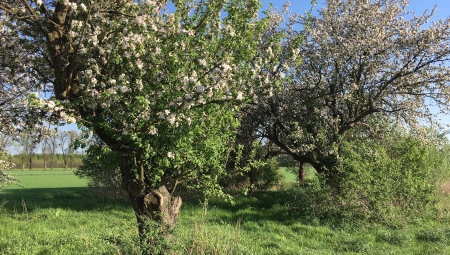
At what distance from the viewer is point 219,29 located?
6.03m

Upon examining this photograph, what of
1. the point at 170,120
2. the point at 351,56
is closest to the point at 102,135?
the point at 170,120

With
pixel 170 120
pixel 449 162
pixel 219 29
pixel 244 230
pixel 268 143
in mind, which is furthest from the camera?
pixel 449 162

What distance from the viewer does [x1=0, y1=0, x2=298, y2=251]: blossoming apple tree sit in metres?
5.16

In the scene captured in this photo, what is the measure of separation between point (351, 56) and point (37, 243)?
1215cm

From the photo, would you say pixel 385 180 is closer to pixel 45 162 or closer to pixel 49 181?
pixel 49 181

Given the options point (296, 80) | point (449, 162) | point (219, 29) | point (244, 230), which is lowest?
point (244, 230)

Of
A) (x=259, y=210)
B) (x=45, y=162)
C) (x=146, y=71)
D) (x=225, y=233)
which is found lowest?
(x=259, y=210)

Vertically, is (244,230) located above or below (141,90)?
below

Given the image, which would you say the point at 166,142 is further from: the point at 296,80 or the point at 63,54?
the point at 296,80

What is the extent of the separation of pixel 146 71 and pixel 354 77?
10.3m

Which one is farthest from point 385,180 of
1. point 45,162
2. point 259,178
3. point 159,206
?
point 45,162

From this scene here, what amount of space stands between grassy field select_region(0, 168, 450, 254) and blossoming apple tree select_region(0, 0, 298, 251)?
1066mm

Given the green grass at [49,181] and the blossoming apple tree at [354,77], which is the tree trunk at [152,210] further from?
the green grass at [49,181]

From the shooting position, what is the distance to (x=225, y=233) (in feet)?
25.5
